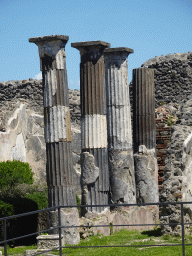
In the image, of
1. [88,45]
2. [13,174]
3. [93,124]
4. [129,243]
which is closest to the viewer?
[129,243]

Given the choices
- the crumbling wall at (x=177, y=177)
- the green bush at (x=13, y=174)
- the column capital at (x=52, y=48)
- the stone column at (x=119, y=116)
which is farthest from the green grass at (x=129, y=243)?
the column capital at (x=52, y=48)

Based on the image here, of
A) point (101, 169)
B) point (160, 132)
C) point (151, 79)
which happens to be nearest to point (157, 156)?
point (160, 132)

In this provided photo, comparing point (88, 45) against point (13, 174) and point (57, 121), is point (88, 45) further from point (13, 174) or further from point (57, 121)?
point (13, 174)

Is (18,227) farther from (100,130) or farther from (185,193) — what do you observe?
(185,193)

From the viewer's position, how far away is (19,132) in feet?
57.8

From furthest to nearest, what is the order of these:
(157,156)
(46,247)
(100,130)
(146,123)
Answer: (157,156) < (146,123) < (100,130) < (46,247)

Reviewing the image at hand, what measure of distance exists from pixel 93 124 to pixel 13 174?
152 inches

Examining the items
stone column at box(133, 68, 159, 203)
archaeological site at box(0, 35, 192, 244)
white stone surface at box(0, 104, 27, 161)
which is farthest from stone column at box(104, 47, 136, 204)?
white stone surface at box(0, 104, 27, 161)

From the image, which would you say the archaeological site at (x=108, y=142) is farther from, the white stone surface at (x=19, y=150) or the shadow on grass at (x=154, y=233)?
the shadow on grass at (x=154, y=233)

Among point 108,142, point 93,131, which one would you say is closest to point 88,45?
point 93,131

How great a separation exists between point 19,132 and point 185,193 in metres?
8.41

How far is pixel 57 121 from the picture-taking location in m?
10.8

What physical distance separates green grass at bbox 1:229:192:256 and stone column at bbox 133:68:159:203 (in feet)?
5.89

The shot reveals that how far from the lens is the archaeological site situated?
→ 1066 centimetres
